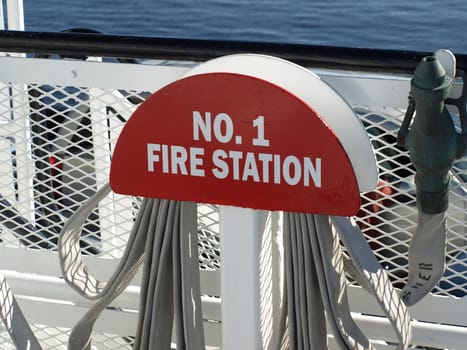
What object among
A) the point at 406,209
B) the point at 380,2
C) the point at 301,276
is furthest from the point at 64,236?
the point at 380,2

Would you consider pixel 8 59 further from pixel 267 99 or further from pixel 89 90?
pixel 267 99

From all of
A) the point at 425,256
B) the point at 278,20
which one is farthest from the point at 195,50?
the point at 278,20

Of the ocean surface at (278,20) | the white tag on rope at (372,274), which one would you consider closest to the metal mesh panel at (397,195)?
the white tag on rope at (372,274)

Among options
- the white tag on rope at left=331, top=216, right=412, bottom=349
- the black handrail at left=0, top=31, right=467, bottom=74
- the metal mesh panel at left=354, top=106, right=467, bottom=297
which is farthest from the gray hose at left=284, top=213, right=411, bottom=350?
the black handrail at left=0, top=31, right=467, bottom=74

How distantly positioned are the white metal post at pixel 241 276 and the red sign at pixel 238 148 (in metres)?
0.04

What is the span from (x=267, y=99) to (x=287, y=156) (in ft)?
0.31

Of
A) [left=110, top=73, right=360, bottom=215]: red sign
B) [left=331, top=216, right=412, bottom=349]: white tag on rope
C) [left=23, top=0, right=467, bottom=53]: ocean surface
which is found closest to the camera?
[left=110, top=73, right=360, bottom=215]: red sign

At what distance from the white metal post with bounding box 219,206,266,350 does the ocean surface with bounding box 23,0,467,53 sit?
23.7ft

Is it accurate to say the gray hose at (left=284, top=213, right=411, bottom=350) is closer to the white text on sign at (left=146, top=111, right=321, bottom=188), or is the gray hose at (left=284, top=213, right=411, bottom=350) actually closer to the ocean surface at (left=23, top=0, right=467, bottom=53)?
the white text on sign at (left=146, top=111, right=321, bottom=188)

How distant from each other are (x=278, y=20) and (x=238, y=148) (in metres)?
8.03

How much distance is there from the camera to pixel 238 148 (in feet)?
4.72

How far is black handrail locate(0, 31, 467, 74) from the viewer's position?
149 centimetres

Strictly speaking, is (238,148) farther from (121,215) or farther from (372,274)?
(121,215)

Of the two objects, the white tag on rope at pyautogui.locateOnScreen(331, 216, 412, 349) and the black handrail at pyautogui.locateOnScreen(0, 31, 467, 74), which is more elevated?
the black handrail at pyautogui.locateOnScreen(0, 31, 467, 74)
